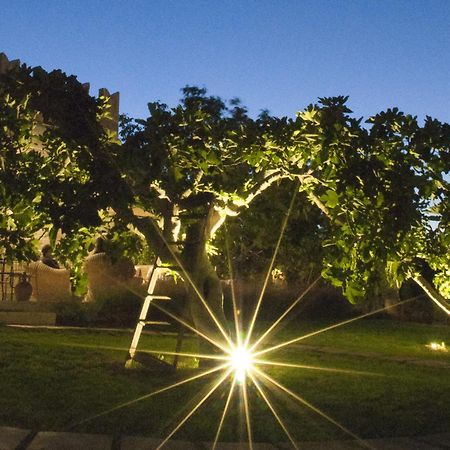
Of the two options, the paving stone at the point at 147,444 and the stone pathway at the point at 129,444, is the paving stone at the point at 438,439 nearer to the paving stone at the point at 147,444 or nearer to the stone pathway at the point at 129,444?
the stone pathway at the point at 129,444

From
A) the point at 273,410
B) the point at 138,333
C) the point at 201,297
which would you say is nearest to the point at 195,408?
the point at 273,410

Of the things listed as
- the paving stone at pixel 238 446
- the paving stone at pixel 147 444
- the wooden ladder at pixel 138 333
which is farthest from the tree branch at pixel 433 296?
the paving stone at pixel 147 444

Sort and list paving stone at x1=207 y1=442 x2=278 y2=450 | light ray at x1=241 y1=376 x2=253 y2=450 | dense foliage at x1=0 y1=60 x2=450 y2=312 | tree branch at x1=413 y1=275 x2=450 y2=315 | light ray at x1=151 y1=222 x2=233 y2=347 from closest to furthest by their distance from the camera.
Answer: paving stone at x1=207 y1=442 x2=278 y2=450
light ray at x1=241 y1=376 x2=253 y2=450
dense foliage at x1=0 y1=60 x2=450 y2=312
light ray at x1=151 y1=222 x2=233 y2=347
tree branch at x1=413 y1=275 x2=450 y2=315

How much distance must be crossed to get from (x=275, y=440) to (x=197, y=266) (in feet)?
10.3

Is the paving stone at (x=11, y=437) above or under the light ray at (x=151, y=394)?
under

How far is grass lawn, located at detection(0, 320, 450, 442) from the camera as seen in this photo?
6.11m

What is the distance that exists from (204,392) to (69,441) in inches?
92.5

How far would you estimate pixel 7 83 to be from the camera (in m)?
8.41

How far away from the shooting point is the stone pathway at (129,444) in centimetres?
527

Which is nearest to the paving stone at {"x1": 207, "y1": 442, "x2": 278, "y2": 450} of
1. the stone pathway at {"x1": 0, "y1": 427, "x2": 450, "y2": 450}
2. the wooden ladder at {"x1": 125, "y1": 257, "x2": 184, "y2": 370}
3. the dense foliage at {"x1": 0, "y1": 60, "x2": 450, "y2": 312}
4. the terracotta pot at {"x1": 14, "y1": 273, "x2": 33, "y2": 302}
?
the stone pathway at {"x1": 0, "y1": 427, "x2": 450, "y2": 450}

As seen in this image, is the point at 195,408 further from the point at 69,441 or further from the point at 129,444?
the point at 69,441

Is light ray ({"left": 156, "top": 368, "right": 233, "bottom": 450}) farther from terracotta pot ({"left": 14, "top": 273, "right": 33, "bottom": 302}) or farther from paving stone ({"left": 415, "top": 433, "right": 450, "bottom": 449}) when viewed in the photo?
terracotta pot ({"left": 14, "top": 273, "right": 33, "bottom": 302})

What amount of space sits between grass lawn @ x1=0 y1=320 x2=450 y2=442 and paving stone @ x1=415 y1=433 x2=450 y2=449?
0.19 m

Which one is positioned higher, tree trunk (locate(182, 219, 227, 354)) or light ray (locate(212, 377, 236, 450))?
tree trunk (locate(182, 219, 227, 354))
